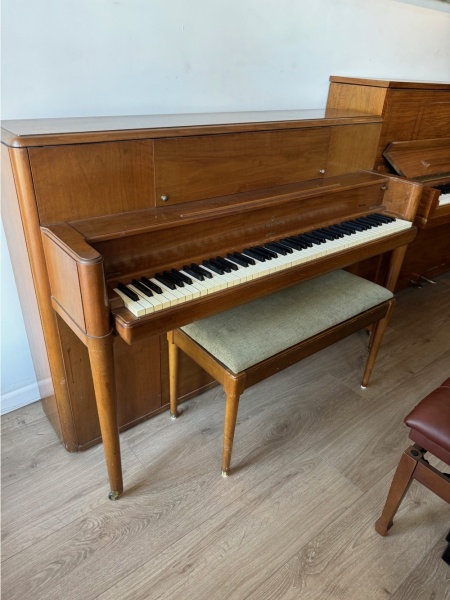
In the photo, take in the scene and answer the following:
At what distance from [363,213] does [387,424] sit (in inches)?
33.4

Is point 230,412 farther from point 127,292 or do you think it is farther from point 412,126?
point 412,126

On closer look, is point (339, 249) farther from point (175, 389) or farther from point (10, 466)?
point (10, 466)

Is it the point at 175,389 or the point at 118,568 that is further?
the point at 175,389

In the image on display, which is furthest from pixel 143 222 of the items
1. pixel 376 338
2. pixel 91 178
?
pixel 376 338

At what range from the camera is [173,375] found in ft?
5.17

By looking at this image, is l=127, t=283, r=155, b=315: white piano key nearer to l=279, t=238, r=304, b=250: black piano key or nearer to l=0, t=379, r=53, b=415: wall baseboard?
l=279, t=238, r=304, b=250: black piano key

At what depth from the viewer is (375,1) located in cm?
198

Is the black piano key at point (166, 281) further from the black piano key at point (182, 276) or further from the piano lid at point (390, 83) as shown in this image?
the piano lid at point (390, 83)

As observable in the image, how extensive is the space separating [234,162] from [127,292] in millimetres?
558


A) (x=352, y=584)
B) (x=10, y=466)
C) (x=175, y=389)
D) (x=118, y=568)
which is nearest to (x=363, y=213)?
(x=175, y=389)

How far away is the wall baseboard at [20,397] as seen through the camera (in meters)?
1.67

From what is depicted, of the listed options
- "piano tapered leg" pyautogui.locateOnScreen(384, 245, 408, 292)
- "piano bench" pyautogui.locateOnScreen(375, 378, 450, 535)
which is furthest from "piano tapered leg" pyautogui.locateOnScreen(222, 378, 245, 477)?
"piano tapered leg" pyautogui.locateOnScreen(384, 245, 408, 292)

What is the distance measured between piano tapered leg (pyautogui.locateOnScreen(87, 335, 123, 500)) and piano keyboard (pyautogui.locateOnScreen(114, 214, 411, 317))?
0.12 meters

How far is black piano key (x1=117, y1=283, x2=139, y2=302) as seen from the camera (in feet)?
3.50
